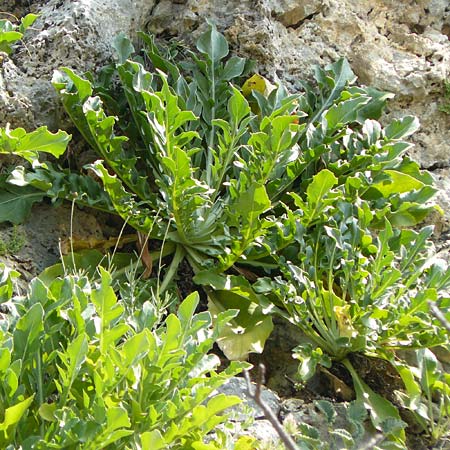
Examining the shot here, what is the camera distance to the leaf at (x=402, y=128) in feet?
11.5

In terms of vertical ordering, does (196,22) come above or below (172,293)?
above

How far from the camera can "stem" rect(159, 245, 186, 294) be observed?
10.1 ft

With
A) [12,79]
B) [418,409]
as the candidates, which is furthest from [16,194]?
[418,409]

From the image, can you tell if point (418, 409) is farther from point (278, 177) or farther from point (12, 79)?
point (12, 79)

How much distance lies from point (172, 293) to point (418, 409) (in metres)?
1.03

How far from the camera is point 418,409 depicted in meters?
2.77

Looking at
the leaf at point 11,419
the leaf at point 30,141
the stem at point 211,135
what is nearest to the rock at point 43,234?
the leaf at point 30,141

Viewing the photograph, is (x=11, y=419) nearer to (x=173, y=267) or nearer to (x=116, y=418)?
(x=116, y=418)

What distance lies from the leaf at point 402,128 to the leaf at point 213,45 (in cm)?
85

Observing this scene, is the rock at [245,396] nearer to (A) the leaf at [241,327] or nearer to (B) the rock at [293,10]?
(A) the leaf at [241,327]

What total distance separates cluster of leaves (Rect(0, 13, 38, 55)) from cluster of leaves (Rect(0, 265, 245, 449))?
1399mm

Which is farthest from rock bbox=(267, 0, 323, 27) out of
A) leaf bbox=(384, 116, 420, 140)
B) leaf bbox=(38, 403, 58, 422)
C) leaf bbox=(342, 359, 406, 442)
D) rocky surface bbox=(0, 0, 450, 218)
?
leaf bbox=(38, 403, 58, 422)

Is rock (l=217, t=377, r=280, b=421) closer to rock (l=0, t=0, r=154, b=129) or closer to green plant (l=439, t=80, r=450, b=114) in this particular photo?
rock (l=0, t=0, r=154, b=129)

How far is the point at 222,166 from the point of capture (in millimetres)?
3281
